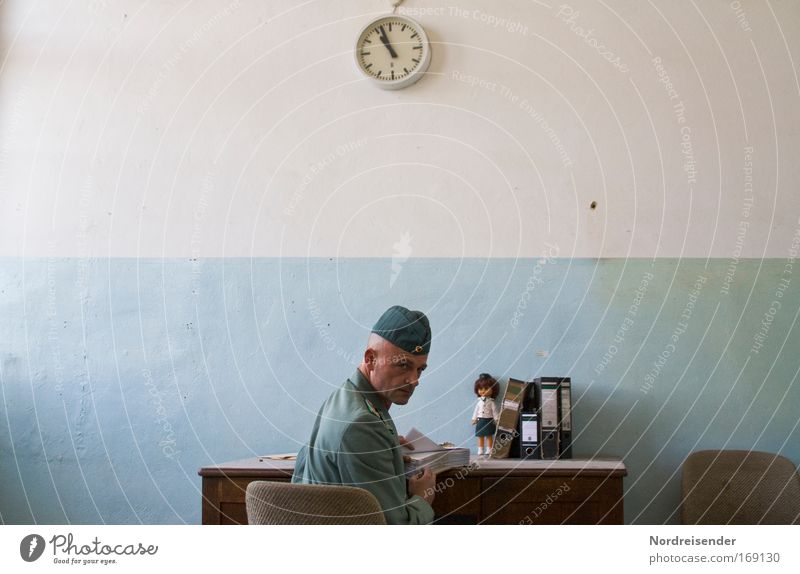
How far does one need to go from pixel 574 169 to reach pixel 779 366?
1.02m

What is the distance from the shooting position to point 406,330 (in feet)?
7.40

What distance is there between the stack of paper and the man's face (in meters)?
0.21

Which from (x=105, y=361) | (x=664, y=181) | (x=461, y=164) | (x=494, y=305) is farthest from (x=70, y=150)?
(x=664, y=181)

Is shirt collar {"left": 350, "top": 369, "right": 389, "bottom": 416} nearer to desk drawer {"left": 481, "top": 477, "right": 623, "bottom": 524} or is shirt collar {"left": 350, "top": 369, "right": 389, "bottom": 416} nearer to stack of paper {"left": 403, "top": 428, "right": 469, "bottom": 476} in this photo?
stack of paper {"left": 403, "top": 428, "right": 469, "bottom": 476}

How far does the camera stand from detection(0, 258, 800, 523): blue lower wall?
3168 mm

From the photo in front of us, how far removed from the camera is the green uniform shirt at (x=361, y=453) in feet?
6.57

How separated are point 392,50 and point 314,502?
210cm

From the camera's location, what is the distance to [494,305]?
328cm

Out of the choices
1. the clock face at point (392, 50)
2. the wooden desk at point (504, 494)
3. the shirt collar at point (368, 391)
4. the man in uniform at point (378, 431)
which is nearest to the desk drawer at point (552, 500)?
the wooden desk at point (504, 494)

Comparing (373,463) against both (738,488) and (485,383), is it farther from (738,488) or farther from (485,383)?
(738,488)

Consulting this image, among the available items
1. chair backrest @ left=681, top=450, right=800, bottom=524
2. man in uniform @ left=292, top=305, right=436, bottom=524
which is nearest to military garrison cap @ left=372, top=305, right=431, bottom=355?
man in uniform @ left=292, top=305, right=436, bottom=524

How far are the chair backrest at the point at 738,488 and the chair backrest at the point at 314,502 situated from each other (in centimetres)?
165
